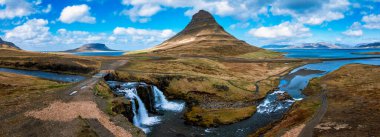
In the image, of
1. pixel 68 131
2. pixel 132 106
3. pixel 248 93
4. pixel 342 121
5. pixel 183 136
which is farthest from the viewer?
pixel 248 93

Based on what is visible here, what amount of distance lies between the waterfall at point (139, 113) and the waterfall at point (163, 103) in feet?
24.6

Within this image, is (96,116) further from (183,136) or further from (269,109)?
(269,109)

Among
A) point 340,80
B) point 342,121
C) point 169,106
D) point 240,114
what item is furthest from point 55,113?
point 340,80

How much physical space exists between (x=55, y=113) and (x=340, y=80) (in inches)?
3632

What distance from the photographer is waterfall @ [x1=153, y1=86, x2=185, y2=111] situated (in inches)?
2891

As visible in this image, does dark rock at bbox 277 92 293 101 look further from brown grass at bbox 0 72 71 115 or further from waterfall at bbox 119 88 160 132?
brown grass at bbox 0 72 71 115

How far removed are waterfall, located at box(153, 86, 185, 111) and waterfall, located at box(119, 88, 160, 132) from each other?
24.6 ft

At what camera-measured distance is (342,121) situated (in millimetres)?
47938

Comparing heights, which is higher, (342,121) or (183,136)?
(342,121)

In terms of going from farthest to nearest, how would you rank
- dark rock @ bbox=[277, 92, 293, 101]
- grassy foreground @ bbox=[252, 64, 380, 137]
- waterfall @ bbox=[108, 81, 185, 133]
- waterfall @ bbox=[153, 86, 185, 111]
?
dark rock @ bbox=[277, 92, 293, 101] < waterfall @ bbox=[153, 86, 185, 111] < waterfall @ bbox=[108, 81, 185, 133] < grassy foreground @ bbox=[252, 64, 380, 137]

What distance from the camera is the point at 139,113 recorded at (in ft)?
209

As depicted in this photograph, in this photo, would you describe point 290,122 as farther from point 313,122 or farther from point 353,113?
point 353,113

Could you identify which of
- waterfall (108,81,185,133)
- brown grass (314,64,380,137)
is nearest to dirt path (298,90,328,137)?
brown grass (314,64,380,137)

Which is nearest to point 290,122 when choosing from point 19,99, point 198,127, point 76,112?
point 198,127
